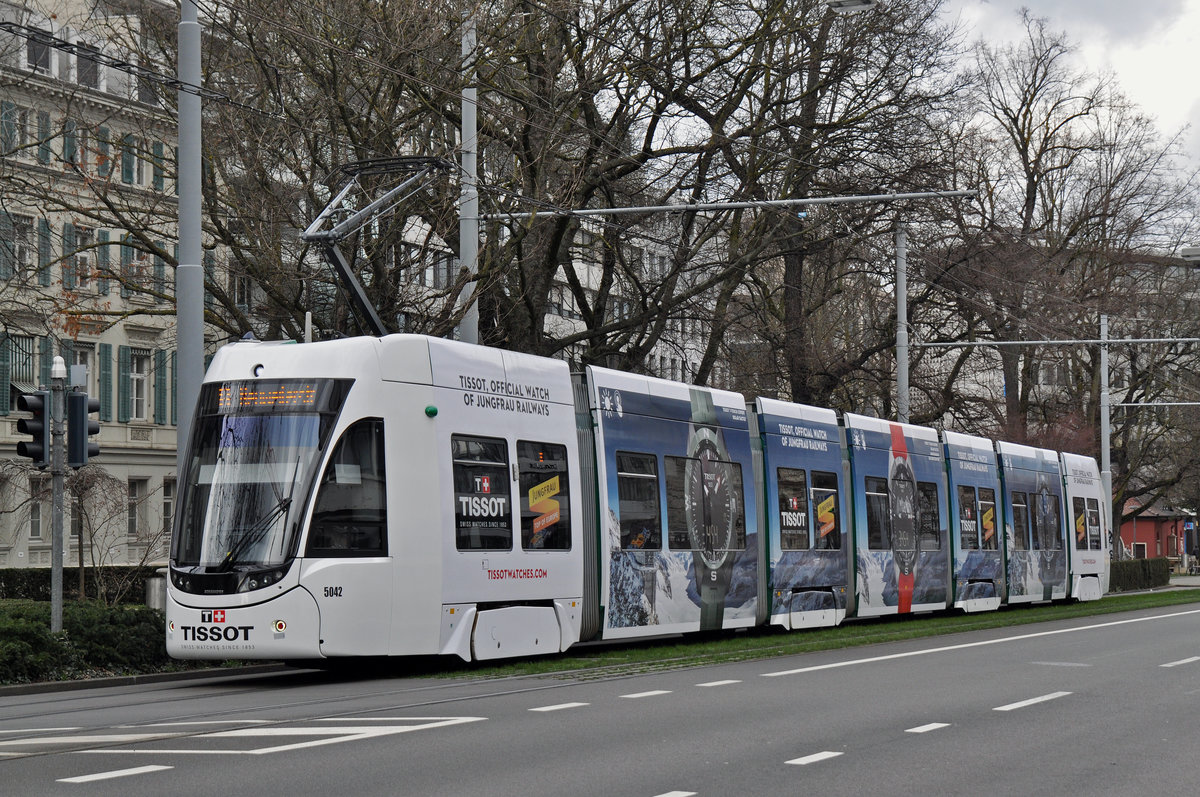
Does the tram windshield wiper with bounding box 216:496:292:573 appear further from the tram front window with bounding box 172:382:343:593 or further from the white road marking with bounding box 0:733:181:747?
the white road marking with bounding box 0:733:181:747

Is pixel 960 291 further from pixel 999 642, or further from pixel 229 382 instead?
pixel 229 382

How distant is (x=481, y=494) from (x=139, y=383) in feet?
118

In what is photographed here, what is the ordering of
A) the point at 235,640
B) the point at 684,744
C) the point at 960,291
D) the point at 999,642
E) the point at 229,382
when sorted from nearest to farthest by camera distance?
the point at 684,744 < the point at 235,640 < the point at 229,382 < the point at 999,642 < the point at 960,291

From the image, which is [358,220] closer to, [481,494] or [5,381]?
[481,494]

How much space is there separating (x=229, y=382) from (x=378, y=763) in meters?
7.04

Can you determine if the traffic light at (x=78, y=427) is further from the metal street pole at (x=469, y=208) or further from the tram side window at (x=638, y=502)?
the tram side window at (x=638, y=502)

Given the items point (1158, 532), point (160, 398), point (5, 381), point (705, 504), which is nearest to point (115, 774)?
point (705, 504)

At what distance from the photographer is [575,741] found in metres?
10.2

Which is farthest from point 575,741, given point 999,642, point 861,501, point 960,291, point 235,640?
point 960,291

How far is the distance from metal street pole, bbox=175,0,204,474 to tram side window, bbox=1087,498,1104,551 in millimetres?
25669

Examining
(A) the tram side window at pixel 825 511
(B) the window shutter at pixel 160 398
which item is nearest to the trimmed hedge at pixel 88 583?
(A) the tram side window at pixel 825 511

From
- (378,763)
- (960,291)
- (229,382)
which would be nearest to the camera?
(378,763)

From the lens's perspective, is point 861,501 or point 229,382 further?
point 861,501

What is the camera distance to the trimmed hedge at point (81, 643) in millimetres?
15469
